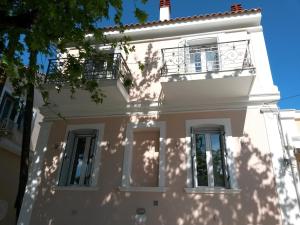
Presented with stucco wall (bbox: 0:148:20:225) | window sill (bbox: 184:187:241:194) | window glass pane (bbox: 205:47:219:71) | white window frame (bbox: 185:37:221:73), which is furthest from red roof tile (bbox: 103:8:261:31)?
stucco wall (bbox: 0:148:20:225)

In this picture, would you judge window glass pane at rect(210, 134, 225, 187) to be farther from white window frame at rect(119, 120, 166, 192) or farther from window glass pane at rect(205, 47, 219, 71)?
window glass pane at rect(205, 47, 219, 71)

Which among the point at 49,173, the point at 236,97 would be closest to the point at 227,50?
the point at 236,97

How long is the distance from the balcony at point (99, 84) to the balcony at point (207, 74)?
1.41m

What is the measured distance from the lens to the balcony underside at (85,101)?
838 centimetres

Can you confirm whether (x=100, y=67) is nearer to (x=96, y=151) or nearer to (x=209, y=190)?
(x=96, y=151)

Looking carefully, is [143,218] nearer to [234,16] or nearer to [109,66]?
[109,66]

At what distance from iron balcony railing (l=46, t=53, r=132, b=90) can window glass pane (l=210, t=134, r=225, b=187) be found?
3.24 meters

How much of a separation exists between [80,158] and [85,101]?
187 centimetres

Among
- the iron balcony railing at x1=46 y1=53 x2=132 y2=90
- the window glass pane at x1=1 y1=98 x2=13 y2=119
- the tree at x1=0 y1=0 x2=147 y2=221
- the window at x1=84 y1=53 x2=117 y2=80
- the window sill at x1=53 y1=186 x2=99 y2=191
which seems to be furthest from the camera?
the window glass pane at x1=1 y1=98 x2=13 y2=119

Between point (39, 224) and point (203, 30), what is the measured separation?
27.0ft

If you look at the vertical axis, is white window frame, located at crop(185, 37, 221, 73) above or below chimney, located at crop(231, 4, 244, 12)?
below

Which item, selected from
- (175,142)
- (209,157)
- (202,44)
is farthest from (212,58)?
(209,157)

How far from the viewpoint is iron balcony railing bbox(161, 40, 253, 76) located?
8.21 meters

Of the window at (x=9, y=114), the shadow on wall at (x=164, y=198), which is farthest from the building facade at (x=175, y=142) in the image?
the window at (x=9, y=114)
